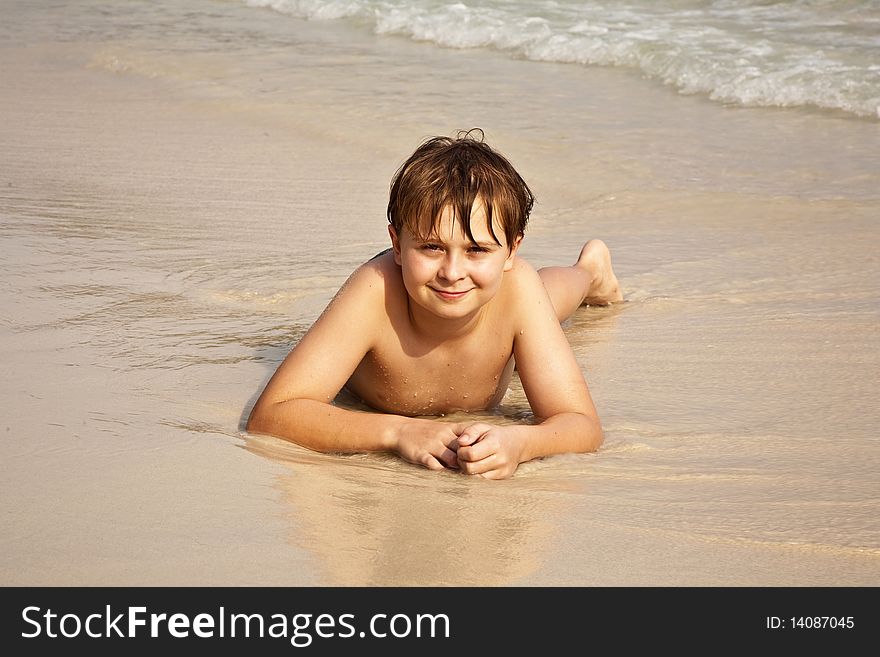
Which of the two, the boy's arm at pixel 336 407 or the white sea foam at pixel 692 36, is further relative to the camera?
the white sea foam at pixel 692 36

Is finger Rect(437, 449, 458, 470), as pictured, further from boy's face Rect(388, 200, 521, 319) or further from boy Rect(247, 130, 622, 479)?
boy's face Rect(388, 200, 521, 319)

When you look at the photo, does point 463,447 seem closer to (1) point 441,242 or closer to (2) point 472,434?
(2) point 472,434

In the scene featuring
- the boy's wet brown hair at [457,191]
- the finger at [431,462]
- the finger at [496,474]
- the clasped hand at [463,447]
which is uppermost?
the boy's wet brown hair at [457,191]

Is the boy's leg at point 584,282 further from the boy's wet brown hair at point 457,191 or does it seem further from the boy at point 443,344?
the boy's wet brown hair at point 457,191

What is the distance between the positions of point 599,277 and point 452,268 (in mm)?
1621

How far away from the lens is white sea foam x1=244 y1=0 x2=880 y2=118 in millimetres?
7926

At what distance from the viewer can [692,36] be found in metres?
9.73

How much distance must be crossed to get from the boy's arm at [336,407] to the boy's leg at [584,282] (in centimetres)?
118

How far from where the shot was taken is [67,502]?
2523 mm

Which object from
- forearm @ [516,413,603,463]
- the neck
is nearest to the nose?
the neck

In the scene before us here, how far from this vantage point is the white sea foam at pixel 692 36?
7926mm

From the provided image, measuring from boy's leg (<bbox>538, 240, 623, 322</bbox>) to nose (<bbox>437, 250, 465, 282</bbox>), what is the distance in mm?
1319

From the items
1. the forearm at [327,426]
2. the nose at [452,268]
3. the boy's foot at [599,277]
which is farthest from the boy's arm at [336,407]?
the boy's foot at [599,277]

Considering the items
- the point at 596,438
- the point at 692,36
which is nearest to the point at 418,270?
the point at 596,438
